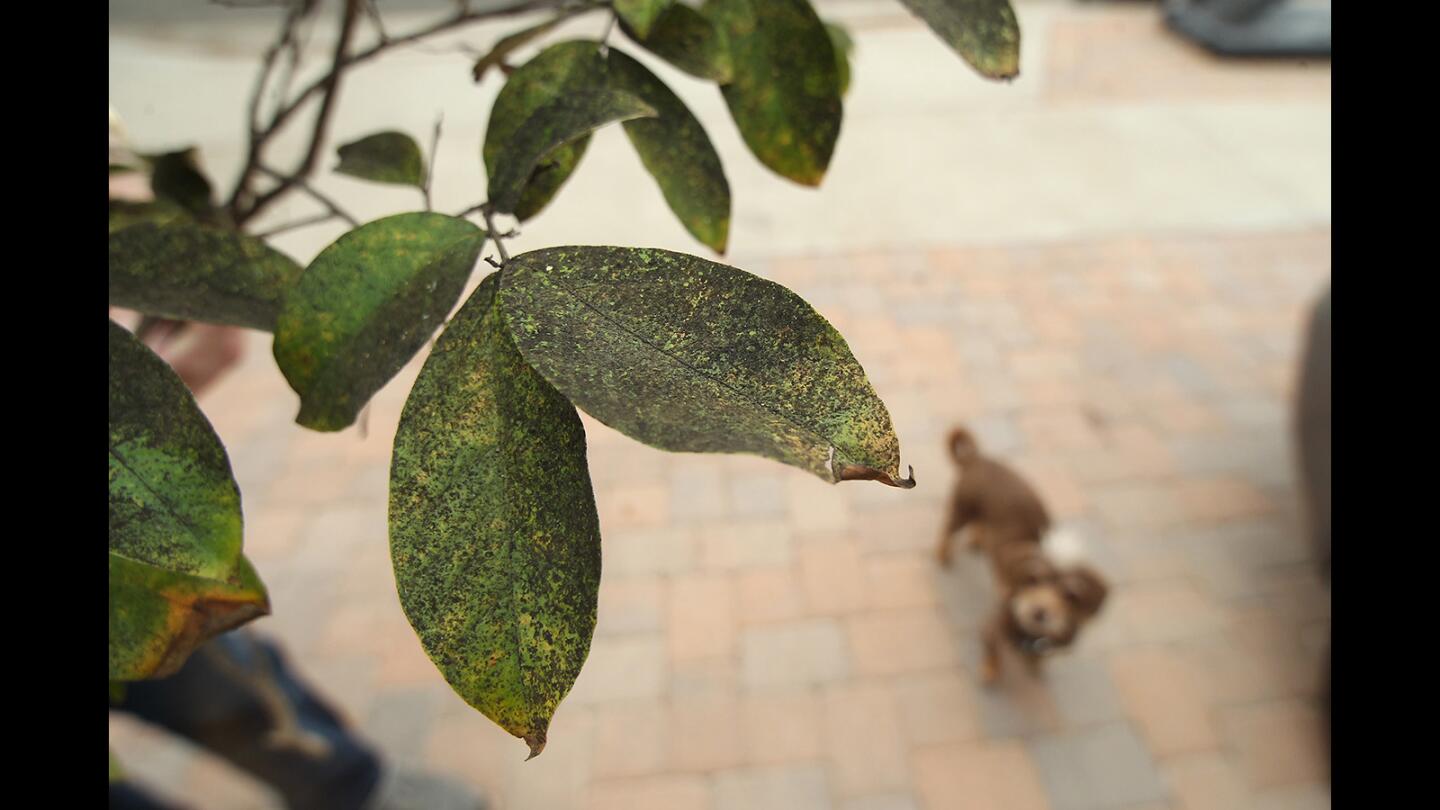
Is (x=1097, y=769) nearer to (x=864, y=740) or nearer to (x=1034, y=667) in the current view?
(x=1034, y=667)

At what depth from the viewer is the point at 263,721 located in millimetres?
1011

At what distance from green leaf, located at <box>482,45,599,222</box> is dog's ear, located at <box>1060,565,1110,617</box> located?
3.38 ft

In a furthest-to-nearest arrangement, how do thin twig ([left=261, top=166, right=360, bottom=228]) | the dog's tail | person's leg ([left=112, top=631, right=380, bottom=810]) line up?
the dog's tail → person's leg ([left=112, top=631, right=380, bottom=810]) → thin twig ([left=261, top=166, right=360, bottom=228])

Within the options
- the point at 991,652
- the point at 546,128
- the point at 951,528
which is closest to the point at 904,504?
the point at 951,528

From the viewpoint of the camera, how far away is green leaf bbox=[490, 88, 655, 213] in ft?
1.00

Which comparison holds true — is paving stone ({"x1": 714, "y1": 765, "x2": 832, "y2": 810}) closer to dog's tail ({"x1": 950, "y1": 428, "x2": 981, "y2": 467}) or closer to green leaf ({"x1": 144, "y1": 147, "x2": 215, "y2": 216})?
dog's tail ({"x1": 950, "y1": 428, "x2": 981, "y2": 467})

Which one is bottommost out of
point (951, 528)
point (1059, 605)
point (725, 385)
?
point (951, 528)

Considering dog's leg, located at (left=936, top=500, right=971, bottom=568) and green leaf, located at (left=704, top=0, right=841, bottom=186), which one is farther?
dog's leg, located at (left=936, top=500, right=971, bottom=568)

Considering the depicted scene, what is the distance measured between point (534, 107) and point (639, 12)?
0.20 feet

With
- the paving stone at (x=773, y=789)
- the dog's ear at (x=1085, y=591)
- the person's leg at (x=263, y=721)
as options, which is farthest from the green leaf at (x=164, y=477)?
the dog's ear at (x=1085, y=591)

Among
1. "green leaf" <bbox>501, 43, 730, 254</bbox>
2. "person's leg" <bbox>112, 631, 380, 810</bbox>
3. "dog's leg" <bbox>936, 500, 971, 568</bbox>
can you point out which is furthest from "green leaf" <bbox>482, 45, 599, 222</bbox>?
"dog's leg" <bbox>936, 500, 971, 568</bbox>

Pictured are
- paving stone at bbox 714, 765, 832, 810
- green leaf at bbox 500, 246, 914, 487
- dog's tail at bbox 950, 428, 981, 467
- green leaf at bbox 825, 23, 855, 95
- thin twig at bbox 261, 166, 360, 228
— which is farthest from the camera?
dog's tail at bbox 950, 428, 981, 467

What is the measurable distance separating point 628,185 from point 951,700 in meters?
0.89

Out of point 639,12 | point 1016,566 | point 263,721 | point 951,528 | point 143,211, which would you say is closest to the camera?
point 639,12
